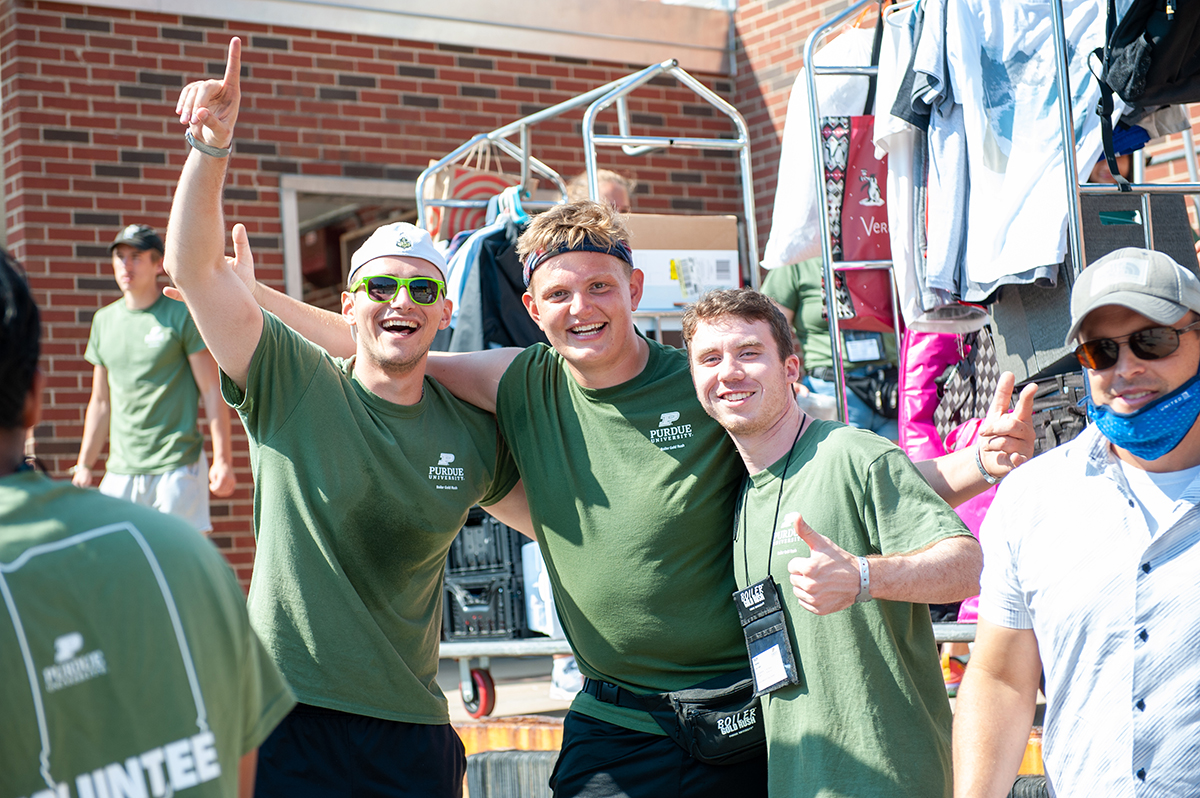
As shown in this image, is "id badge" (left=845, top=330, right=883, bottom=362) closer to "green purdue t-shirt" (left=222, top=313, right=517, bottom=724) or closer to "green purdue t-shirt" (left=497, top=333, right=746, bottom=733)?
"green purdue t-shirt" (left=497, top=333, right=746, bottom=733)

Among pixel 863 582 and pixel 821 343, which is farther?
pixel 821 343

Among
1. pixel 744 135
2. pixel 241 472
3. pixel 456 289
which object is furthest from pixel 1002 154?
pixel 241 472

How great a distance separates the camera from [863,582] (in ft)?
8.19

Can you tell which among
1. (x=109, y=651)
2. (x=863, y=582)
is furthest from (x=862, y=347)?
(x=109, y=651)

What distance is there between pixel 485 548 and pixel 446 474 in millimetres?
3044

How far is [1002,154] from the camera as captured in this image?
4.30m

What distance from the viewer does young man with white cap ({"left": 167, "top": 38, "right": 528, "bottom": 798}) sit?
3043mm

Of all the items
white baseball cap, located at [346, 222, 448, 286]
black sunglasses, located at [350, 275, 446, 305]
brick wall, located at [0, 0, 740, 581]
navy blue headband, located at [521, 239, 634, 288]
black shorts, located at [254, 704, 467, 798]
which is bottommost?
black shorts, located at [254, 704, 467, 798]

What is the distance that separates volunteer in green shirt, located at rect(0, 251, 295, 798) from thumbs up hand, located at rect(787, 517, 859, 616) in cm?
125

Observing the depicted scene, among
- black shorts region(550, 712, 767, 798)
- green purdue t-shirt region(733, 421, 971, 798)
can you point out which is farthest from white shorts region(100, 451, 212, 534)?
green purdue t-shirt region(733, 421, 971, 798)

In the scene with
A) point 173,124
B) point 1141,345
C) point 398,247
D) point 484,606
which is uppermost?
point 173,124

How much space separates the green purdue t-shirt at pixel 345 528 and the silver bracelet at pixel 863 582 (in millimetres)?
1229

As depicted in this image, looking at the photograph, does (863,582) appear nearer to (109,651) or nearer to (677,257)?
(109,651)

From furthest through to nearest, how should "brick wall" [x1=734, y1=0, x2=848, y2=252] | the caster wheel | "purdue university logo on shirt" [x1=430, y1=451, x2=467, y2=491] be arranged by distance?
1. "brick wall" [x1=734, y1=0, x2=848, y2=252]
2. the caster wheel
3. "purdue university logo on shirt" [x1=430, y1=451, x2=467, y2=491]
